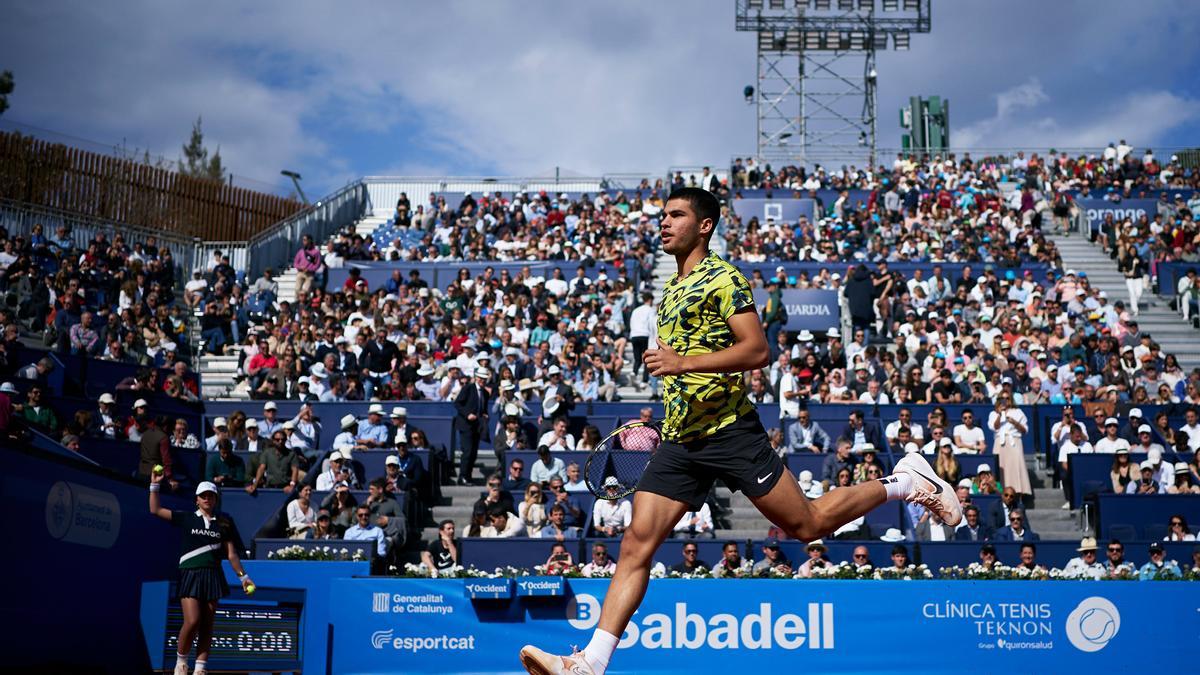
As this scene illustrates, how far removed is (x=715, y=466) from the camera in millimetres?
5883

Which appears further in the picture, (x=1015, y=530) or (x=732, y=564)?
(x=1015, y=530)

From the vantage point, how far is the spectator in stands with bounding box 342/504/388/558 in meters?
16.0

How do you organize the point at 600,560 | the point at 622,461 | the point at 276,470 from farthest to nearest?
the point at 276,470, the point at 600,560, the point at 622,461

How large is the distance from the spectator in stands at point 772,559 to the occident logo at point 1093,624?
3.17 metres

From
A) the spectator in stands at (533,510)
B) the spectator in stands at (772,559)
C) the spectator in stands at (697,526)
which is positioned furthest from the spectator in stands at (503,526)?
the spectator in stands at (772,559)

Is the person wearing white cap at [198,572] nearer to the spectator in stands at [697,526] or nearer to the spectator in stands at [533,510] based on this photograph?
the spectator in stands at [533,510]

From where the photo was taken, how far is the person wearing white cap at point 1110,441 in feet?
60.1

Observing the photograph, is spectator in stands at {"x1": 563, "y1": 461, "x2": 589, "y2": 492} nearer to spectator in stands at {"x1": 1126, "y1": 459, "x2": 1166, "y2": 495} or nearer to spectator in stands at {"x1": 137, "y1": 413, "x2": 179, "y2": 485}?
spectator in stands at {"x1": 137, "y1": 413, "x2": 179, "y2": 485}

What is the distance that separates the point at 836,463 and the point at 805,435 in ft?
4.66

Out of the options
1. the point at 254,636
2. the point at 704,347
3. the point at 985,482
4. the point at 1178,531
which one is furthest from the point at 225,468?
the point at 704,347

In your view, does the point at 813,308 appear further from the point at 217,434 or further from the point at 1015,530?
the point at 217,434

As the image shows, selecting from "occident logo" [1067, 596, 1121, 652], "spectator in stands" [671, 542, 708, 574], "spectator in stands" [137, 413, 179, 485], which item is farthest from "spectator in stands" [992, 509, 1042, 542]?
"spectator in stands" [137, 413, 179, 485]

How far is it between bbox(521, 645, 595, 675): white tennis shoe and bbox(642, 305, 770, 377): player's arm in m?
1.37

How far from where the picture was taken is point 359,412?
20.5m
